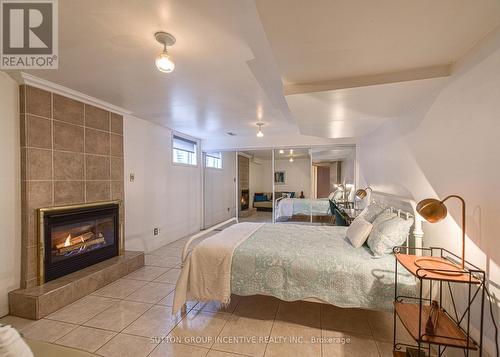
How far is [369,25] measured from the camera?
1204 mm

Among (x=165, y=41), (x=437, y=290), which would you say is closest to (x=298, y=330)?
(x=437, y=290)

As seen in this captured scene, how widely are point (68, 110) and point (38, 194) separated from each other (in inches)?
41.8

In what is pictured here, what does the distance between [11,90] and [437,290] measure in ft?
14.6

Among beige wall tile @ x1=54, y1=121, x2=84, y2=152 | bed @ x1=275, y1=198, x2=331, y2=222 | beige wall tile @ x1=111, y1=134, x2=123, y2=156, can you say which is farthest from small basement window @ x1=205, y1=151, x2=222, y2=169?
beige wall tile @ x1=54, y1=121, x2=84, y2=152

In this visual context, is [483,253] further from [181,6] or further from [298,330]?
[181,6]

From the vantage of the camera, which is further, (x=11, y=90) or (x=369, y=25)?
(x=11, y=90)

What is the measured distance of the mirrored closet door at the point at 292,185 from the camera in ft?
17.9

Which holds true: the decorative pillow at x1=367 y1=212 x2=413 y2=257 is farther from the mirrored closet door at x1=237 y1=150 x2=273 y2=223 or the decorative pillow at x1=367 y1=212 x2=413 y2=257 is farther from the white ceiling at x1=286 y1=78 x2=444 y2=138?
the mirrored closet door at x1=237 y1=150 x2=273 y2=223

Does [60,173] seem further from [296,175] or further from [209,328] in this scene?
[296,175]

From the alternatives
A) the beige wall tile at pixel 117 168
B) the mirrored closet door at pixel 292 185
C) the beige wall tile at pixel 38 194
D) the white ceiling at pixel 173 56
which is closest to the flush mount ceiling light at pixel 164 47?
the white ceiling at pixel 173 56

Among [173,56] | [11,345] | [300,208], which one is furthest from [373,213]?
[11,345]

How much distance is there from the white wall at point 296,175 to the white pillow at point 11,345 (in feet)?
16.6

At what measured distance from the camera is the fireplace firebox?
8.19 ft

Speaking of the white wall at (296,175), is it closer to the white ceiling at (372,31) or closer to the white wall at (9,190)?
the white ceiling at (372,31)
